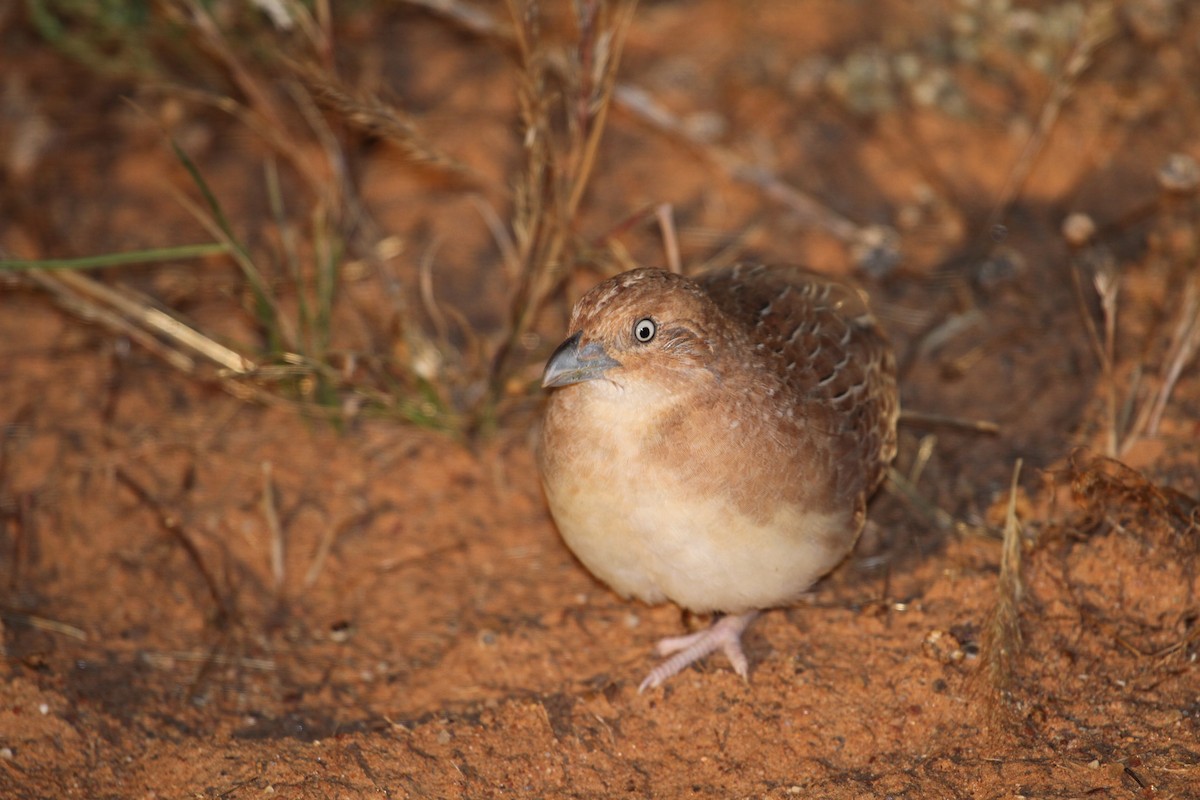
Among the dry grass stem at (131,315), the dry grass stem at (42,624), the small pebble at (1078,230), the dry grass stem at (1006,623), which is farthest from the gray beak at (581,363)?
the small pebble at (1078,230)

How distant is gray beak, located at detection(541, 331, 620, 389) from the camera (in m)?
4.40

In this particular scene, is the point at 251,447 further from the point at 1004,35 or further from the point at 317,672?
the point at 1004,35

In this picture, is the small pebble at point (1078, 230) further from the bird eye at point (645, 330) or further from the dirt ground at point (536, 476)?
the bird eye at point (645, 330)

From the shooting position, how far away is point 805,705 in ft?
15.7

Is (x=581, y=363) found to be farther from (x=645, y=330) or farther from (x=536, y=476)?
(x=536, y=476)

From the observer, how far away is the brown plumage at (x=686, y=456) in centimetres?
439

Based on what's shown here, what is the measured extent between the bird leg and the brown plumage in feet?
0.94

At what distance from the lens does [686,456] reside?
4.36 m

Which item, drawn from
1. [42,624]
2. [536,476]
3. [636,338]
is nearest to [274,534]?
[42,624]

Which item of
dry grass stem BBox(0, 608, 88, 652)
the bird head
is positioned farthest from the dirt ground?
the bird head

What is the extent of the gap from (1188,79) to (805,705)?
5283 mm

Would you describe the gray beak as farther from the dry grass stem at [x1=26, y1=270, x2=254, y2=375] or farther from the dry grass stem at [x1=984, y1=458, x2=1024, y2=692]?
the dry grass stem at [x1=26, y1=270, x2=254, y2=375]

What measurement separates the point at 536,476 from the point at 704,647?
1478 millimetres

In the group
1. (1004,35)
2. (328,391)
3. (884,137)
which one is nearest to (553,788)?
(328,391)
